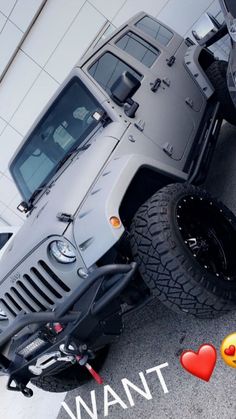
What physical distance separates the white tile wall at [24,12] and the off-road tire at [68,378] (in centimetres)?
507

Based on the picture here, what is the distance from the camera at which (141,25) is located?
4.64 m

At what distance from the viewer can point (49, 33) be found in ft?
22.2

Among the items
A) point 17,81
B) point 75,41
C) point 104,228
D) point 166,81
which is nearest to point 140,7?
point 75,41

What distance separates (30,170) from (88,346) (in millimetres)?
1870

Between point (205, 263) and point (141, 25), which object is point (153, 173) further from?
point (141, 25)

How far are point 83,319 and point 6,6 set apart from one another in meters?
5.68

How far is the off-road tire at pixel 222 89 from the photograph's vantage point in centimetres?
421

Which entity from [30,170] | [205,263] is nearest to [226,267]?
[205,263]

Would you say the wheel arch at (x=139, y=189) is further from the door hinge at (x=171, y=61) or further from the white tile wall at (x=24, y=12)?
the white tile wall at (x=24, y=12)

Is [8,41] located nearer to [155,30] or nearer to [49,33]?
[49,33]

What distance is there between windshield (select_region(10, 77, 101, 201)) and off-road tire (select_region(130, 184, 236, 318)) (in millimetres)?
1220

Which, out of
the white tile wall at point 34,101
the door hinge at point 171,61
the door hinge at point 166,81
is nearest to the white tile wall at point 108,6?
the white tile wall at point 34,101

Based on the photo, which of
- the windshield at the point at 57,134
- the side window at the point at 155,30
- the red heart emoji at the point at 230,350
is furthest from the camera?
the side window at the point at 155,30

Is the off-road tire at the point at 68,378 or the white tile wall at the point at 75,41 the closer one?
the off-road tire at the point at 68,378
